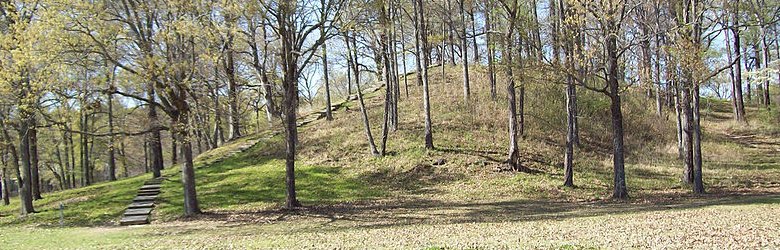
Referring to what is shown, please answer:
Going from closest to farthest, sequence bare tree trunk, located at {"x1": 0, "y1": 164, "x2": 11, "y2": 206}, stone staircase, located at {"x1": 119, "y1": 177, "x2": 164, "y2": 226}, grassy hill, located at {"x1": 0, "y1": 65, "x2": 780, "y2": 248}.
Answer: grassy hill, located at {"x1": 0, "y1": 65, "x2": 780, "y2": 248}, stone staircase, located at {"x1": 119, "y1": 177, "x2": 164, "y2": 226}, bare tree trunk, located at {"x1": 0, "y1": 164, "x2": 11, "y2": 206}

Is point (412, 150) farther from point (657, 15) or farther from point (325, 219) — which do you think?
point (657, 15)

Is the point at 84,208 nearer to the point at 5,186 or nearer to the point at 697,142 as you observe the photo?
the point at 5,186

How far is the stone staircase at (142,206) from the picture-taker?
14.8 meters

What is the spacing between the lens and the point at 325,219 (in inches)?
548

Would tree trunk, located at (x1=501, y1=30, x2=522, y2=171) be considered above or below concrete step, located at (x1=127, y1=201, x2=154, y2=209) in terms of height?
above

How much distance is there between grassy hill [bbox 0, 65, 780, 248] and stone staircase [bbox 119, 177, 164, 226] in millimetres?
432

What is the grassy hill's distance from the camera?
Answer: 1008 cm

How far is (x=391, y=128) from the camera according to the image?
24.9m

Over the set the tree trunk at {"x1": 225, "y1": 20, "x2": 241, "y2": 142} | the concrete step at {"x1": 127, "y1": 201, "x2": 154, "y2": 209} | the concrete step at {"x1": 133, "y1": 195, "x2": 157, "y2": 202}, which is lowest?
the concrete step at {"x1": 127, "y1": 201, "x2": 154, "y2": 209}

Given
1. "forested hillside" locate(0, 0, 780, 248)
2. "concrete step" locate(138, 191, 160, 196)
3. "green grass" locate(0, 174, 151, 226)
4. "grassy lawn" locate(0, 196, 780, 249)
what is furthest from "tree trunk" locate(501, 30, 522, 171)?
"concrete step" locate(138, 191, 160, 196)

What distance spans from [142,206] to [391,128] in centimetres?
1172

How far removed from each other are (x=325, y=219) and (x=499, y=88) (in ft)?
58.2

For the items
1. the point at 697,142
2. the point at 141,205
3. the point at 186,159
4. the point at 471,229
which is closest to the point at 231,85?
the point at 141,205

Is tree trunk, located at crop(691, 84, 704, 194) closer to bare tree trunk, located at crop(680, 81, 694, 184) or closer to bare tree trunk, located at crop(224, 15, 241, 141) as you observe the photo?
bare tree trunk, located at crop(680, 81, 694, 184)
